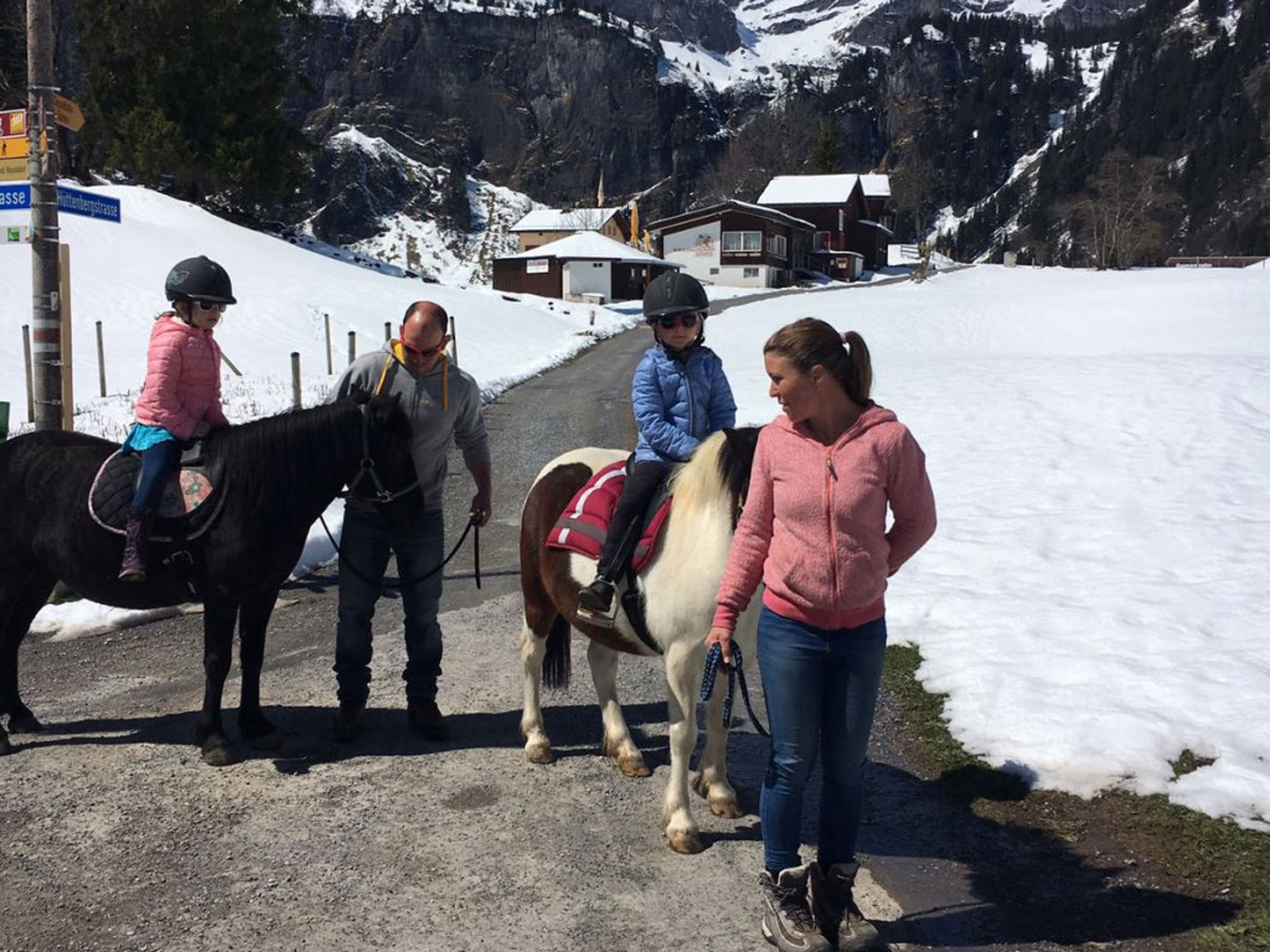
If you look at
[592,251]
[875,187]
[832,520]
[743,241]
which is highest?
[875,187]

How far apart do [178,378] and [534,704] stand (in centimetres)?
252

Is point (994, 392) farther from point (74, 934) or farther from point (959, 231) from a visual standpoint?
point (959, 231)

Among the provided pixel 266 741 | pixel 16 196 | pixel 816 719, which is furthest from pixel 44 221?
pixel 816 719

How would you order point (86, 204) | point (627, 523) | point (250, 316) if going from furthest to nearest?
point (250, 316)
point (86, 204)
point (627, 523)

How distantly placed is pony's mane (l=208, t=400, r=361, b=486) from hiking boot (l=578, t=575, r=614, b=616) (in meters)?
1.52

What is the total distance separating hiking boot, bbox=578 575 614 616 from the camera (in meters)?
4.17

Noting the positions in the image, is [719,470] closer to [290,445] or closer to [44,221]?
[290,445]

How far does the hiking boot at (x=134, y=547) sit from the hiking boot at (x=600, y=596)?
2256mm

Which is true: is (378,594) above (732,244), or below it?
below

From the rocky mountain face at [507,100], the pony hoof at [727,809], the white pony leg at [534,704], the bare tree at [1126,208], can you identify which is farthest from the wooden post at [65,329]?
the rocky mountain face at [507,100]

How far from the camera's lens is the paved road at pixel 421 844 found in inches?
132

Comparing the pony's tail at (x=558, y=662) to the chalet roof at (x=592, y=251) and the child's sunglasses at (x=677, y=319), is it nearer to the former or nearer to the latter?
the child's sunglasses at (x=677, y=319)

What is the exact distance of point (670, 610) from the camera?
3938 mm

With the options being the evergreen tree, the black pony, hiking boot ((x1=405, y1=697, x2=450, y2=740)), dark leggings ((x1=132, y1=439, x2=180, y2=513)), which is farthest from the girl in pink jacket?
the evergreen tree
